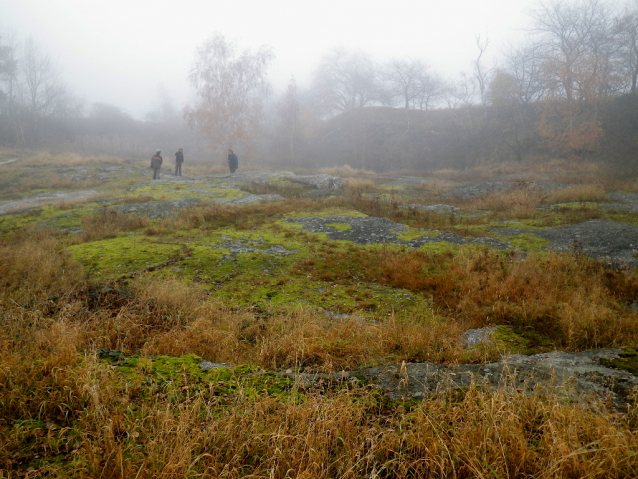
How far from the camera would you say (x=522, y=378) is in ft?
9.58

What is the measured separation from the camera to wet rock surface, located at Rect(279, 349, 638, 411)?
8.35ft

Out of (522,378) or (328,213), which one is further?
(328,213)

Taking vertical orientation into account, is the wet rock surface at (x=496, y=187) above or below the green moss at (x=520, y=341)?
above

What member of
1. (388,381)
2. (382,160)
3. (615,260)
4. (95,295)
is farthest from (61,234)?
(382,160)

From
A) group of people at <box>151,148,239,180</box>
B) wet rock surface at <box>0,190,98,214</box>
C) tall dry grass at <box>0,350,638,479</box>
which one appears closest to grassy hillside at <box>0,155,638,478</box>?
tall dry grass at <box>0,350,638,479</box>

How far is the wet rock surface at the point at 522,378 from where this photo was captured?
8.35 ft

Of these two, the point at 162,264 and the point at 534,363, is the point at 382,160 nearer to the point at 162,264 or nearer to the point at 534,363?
the point at 162,264

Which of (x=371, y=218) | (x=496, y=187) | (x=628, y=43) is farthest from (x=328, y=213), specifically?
(x=628, y=43)

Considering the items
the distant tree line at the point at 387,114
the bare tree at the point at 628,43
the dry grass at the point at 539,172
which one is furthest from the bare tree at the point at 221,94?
the bare tree at the point at 628,43

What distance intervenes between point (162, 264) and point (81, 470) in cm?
637

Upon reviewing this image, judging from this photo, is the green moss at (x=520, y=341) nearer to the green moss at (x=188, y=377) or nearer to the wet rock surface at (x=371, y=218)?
the green moss at (x=188, y=377)

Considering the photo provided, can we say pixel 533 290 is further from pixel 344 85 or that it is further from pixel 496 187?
pixel 344 85

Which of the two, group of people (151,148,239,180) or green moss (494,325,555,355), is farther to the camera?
group of people (151,148,239,180)

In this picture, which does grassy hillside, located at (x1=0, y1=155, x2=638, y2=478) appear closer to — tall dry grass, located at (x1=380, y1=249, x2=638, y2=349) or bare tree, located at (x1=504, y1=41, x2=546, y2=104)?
tall dry grass, located at (x1=380, y1=249, x2=638, y2=349)
